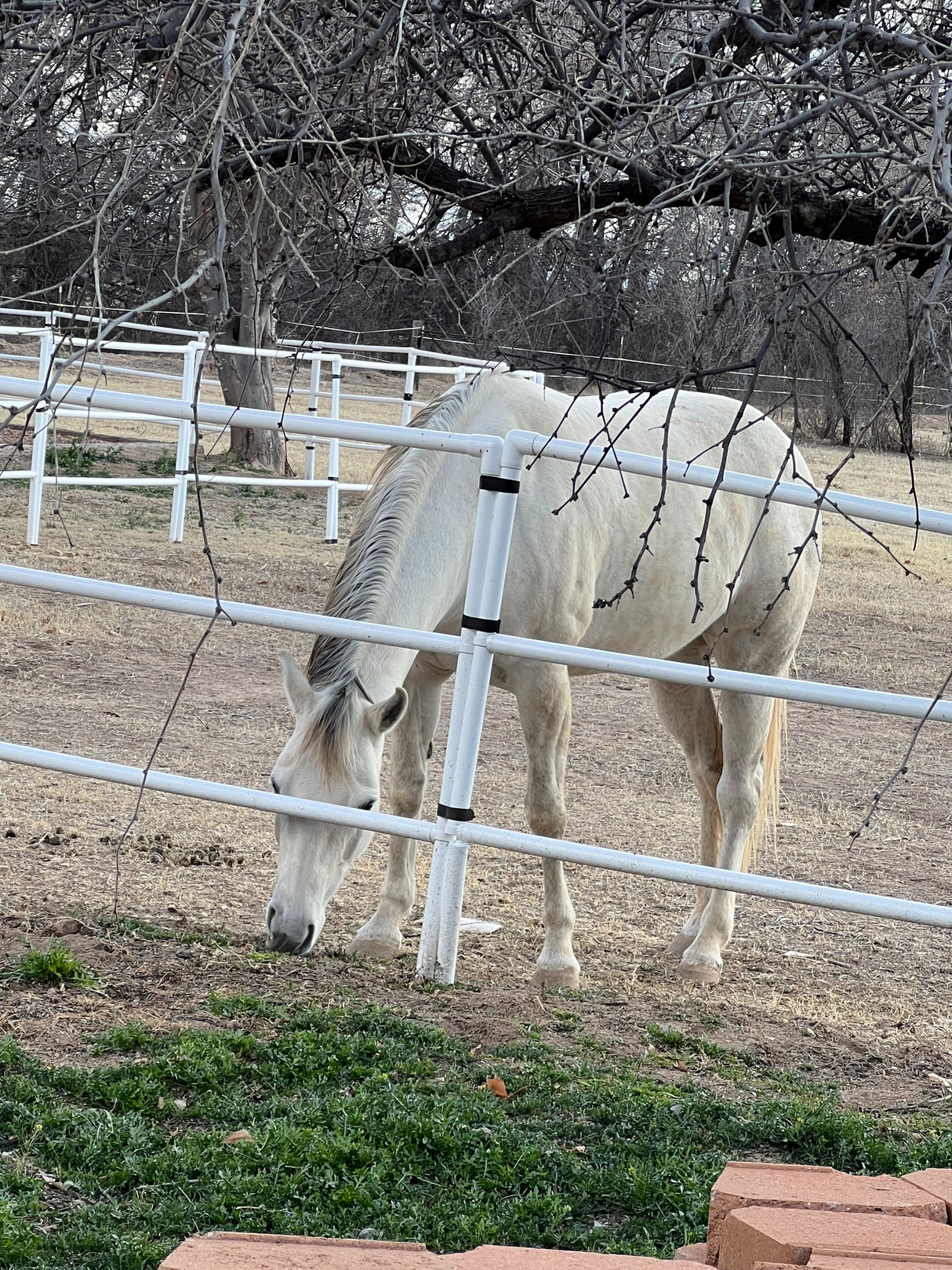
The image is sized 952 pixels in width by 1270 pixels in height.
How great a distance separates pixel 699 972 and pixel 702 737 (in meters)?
1.19

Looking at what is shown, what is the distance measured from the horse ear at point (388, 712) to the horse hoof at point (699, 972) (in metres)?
1.32

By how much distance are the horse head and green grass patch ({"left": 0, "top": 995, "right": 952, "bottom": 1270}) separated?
0.30m

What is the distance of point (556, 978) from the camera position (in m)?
3.94

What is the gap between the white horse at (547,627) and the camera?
361 cm

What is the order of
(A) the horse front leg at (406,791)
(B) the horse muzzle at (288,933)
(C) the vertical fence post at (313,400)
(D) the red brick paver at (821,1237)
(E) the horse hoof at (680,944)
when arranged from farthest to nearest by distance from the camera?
1. (C) the vertical fence post at (313,400)
2. (E) the horse hoof at (680,944)
3. (A) the horse front leg at (406,791)
4. (B) the horse muzzle at (288,933)
5. (D) the red brick paver at (821,1237)

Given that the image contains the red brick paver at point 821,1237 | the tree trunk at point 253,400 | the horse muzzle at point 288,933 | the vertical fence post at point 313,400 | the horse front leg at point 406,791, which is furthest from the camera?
the tree trunk at point 253,400

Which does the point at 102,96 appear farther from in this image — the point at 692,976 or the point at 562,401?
the point at 692,976

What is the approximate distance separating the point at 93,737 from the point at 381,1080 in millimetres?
3669

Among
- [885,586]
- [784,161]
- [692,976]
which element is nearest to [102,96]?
[784,161]

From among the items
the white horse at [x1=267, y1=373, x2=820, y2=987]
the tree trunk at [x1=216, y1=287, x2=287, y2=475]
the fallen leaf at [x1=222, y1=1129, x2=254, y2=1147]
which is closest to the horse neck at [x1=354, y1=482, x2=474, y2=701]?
the white horse at [x1=267, y1=373, x2=820, y2=987]

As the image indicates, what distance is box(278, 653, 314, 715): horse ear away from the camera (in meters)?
3.61

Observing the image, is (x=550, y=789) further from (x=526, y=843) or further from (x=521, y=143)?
(x=521, y=143)

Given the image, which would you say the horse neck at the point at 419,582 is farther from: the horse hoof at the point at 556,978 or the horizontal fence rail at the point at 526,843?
the horse hoof at the point at 556,978

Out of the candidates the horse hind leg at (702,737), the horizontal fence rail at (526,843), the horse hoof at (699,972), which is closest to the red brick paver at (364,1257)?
the horizontal fence rail at (526,843)
